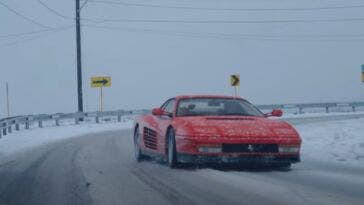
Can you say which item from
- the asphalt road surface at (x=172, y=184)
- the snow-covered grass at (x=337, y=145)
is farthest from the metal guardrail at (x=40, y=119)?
the asphalt road surface at (x=172, y=184)

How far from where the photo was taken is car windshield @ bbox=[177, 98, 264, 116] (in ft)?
43.6

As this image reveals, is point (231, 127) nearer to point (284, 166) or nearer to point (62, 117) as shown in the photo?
point (284, 166)

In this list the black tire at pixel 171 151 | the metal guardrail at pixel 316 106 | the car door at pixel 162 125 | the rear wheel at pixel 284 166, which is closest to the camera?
the rear wheel at pixel 284 166

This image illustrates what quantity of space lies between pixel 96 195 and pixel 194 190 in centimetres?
127

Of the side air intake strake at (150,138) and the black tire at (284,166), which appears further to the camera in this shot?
the side air intake strake at (150,138)

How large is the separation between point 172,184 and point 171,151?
2211mm

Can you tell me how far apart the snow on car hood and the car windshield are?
59 cm

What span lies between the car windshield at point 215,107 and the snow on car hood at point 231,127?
1.94ft

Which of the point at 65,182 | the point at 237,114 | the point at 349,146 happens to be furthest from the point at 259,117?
the point at 65,182

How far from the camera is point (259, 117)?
43.5 ft

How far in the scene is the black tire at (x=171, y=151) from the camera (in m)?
12.4

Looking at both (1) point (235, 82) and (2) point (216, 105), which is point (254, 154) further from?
(1) point (235, 82)

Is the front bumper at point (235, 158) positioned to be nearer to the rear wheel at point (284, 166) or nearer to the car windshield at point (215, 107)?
the rear wheel at point (284, 166)

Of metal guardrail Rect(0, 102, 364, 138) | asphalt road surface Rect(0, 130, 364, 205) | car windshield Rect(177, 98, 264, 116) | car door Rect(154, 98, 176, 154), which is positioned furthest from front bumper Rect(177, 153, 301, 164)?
metal guardrail Rect(0, 102, 364, 138)
